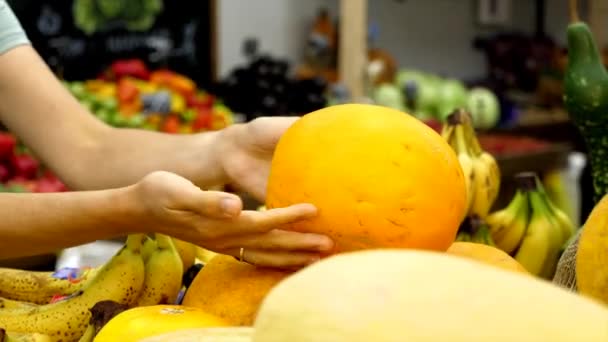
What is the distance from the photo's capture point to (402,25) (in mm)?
5770

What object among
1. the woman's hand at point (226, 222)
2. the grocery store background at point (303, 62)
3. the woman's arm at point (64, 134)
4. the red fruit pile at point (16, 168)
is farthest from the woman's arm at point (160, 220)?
the red fruit pile at point (16, 168)

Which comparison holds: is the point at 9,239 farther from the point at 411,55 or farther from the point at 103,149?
the point at 411,55

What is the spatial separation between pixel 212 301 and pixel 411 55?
5271 millimetres

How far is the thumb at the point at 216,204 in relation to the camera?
0.77 meters

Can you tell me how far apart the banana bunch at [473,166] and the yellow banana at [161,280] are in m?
0.51

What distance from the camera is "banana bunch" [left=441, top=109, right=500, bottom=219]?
1.36 meters

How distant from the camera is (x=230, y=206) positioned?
767mm

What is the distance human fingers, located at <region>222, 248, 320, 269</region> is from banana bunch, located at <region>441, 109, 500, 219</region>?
0.58m

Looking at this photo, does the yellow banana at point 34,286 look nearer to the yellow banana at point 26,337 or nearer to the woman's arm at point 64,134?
the yellow banana at point 26,337

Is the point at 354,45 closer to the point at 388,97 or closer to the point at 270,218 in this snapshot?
the point at 388,97

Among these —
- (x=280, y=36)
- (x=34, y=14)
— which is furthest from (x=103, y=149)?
(x=280, y=36)

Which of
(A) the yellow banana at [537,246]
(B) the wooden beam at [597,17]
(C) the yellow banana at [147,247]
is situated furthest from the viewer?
(B) the wooden beam at [597,17]

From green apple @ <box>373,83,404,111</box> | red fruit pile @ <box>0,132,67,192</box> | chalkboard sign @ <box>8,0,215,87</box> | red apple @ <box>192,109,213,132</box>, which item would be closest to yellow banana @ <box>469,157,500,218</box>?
red fruit pile @ <box>0,132,67,192</box>

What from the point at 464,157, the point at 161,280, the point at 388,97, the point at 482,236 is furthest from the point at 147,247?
the point at 388,97
